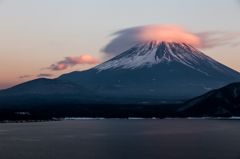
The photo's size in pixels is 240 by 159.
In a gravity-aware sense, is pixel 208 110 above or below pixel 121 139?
above

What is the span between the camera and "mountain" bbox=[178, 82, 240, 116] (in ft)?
429

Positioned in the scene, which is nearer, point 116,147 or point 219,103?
point 116,147

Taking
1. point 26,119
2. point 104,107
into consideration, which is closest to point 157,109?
point 104,107

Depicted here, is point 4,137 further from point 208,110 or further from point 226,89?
point 226,89

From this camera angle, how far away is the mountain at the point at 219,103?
13088cm

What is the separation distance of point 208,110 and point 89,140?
8415 cm

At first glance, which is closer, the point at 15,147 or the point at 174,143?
the point at 15,147

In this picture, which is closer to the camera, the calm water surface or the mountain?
the calm water surface

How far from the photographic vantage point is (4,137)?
61.6m

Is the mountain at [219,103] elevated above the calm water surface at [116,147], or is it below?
above

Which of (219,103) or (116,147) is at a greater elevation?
(219,103)

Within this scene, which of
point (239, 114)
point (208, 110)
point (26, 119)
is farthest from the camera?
point (208, 110)

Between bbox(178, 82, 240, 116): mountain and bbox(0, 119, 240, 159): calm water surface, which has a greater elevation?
bbox(178, 82, 240, 116): mountain

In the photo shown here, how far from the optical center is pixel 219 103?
135m
